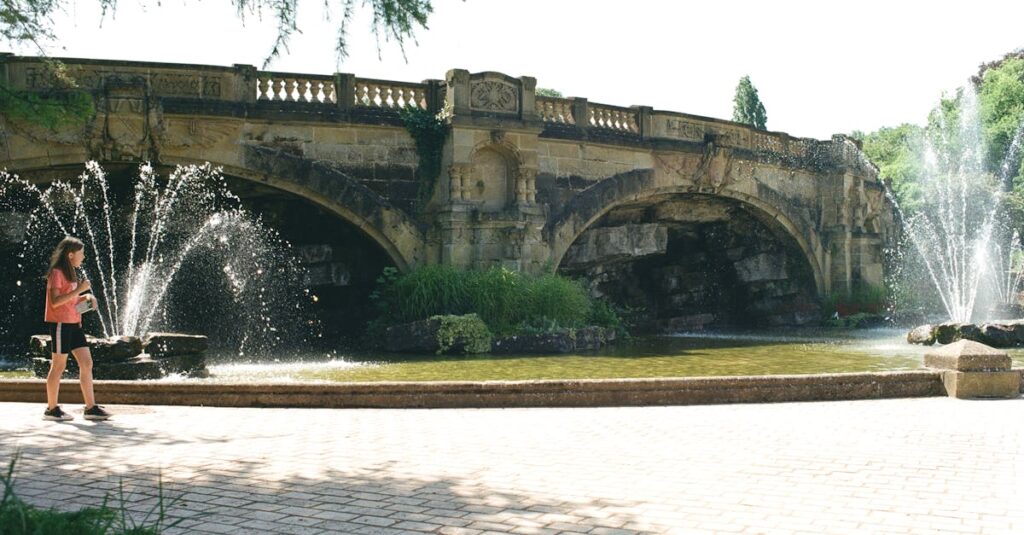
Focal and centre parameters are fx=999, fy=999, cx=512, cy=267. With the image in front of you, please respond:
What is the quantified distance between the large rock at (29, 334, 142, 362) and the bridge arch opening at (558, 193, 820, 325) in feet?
53.7

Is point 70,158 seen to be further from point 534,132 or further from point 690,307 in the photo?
point 690,307

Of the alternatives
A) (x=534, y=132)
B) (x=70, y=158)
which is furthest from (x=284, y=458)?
(x=534, y=132)

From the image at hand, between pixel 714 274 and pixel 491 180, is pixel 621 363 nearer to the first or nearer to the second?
pixel 491 180

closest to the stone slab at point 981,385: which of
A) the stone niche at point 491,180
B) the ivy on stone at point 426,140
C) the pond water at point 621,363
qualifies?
the pond water at point 621,363

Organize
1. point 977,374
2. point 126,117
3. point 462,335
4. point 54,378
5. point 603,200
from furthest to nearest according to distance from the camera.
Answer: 1. point 603,200
2. point 462,335
3. point 126,117
4. point 977,374
5. point 54,378

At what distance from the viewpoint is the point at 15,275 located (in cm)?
2022

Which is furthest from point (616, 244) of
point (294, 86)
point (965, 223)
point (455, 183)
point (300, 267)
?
point (965, 223)

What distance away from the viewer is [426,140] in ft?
66.1

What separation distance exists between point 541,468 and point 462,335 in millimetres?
11646

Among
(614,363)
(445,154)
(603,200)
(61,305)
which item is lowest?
(614,363)

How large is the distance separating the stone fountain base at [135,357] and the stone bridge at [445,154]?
224 inches

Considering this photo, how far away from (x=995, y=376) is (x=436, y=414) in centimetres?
560

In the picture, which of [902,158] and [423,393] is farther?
[902,158]

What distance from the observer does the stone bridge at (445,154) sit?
1759 centimetres
